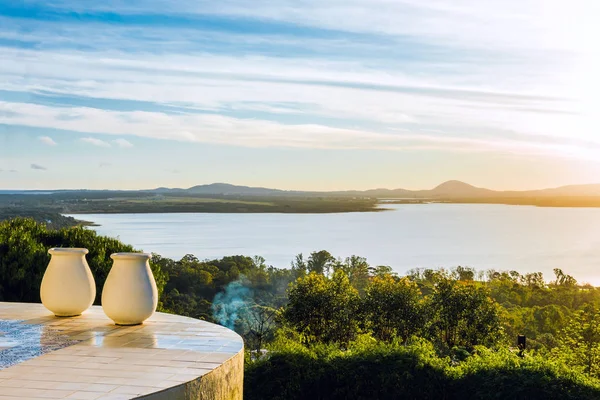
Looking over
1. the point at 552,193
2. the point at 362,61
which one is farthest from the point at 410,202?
the point at 362,61

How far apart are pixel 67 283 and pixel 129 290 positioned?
65cm

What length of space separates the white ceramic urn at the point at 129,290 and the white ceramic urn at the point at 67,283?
1.35 feet

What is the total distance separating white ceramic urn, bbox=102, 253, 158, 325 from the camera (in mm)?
4691

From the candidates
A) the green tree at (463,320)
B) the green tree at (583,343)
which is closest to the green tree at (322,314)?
the green tree at (463,320)

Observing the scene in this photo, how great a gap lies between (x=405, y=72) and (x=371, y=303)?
6.46m

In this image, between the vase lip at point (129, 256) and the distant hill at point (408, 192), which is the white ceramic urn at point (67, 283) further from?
the distant hill at point (408, 192)

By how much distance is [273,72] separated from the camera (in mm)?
15820

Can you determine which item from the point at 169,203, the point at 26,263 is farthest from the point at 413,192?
the point at 26,263

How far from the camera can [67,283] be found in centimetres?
505

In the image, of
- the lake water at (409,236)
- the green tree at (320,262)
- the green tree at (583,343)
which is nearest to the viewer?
the green tree at (583,343)

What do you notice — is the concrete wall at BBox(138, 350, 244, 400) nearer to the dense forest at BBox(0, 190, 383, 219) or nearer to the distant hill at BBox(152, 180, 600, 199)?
the dense forest at BBox(0, 190, 383, 219)

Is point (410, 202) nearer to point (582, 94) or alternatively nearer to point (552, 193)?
point (552, 193)

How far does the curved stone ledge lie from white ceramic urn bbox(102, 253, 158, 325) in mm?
105

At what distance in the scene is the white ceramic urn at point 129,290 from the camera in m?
4.69
